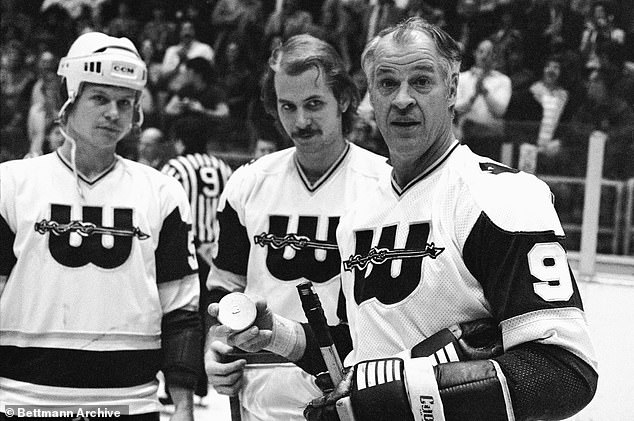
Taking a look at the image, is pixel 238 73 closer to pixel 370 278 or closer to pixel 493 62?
pixel 493 62

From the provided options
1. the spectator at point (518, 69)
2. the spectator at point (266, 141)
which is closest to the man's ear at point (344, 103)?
the spectator at point (266, 141)

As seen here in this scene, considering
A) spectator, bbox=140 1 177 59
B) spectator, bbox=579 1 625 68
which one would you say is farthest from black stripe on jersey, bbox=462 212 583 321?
spectator, bbox=140 1 177 59

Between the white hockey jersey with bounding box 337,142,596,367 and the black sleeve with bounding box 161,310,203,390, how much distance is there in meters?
0.79

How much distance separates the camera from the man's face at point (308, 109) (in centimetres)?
252

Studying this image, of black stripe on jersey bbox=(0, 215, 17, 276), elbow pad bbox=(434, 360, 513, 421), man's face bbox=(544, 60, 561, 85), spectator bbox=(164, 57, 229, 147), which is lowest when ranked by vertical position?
elbow pad bbox=(434, 360, 513, 421)

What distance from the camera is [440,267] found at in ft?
5.27

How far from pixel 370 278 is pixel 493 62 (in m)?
5.69

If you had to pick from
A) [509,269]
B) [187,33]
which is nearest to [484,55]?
[187,33]

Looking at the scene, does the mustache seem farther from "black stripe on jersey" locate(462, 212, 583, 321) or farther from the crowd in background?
the crowd in background

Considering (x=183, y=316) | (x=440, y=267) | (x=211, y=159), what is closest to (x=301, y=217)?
(x=183, y=316)

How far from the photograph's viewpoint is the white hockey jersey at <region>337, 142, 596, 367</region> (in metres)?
1.48

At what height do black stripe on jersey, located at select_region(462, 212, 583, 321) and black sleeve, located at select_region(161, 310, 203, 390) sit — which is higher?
black stripe on jersey, located at select_region(462, 212, 583, 321)

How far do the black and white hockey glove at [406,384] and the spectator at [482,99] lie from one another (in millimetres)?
3968

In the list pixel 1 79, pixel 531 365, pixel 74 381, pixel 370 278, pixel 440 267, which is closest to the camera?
pixel 531 365
